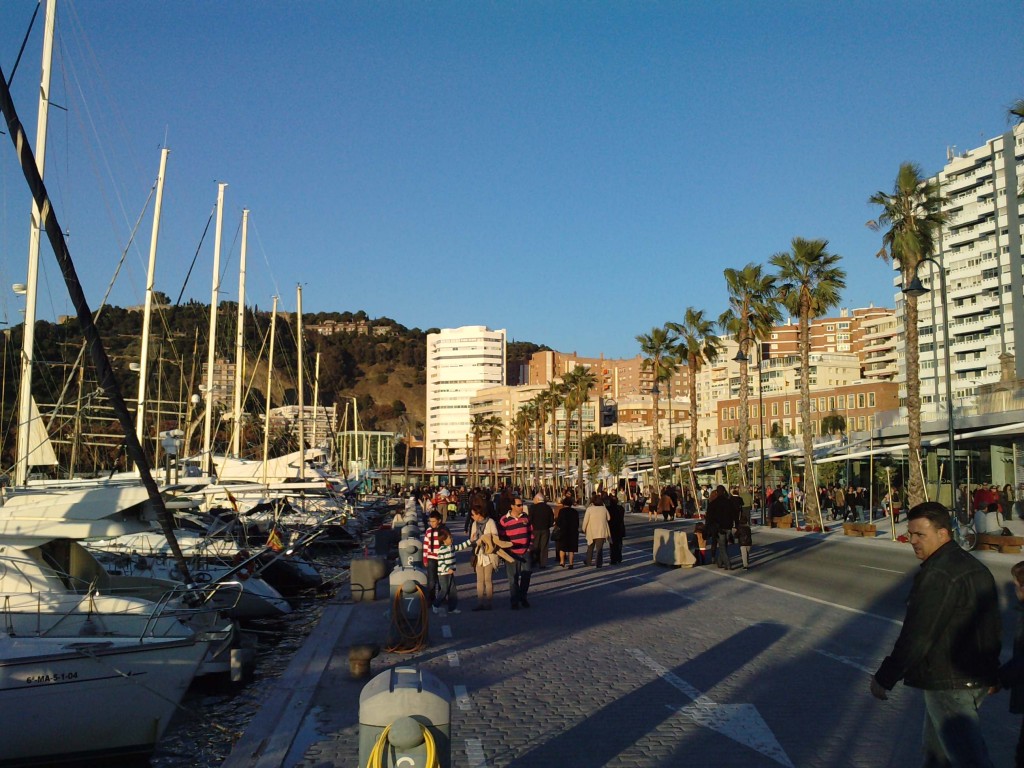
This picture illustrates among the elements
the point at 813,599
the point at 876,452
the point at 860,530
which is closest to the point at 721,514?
the point at 813,599

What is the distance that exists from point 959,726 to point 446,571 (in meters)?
11.6

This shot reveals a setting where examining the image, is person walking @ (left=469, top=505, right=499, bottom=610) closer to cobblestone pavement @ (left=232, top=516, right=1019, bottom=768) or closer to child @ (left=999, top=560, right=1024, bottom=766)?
cobblestone pavement @ (left=232, top=516, right=1019, bottom=768)

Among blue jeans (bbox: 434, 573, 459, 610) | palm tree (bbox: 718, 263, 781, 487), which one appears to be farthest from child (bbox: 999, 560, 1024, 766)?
palm tree (bbox: 718, 263, 781, 487)

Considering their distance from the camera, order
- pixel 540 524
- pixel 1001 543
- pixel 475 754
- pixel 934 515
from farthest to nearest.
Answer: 1. pixel 1001 543
2. pixel 540 524
3. pixel 475 754
4. pixel 934 515

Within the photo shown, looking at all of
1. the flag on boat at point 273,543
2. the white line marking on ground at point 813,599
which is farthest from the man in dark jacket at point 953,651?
the flag on boat at point 273,543

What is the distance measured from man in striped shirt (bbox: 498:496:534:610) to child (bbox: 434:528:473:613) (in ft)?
2.37

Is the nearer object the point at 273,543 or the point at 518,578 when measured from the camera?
the point at 518,578

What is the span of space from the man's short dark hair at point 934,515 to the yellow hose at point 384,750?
2.85 m

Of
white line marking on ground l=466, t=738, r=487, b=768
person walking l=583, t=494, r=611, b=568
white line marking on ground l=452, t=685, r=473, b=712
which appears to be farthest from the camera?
person walking l=583, t=494, r=611, b=568

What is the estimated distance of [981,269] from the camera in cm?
10669

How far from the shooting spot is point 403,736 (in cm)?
518

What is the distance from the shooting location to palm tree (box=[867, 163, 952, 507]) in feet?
119

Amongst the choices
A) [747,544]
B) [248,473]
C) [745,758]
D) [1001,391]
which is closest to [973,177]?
[1001,391]

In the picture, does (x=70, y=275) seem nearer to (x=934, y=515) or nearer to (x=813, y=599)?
(x=934, y=515)
